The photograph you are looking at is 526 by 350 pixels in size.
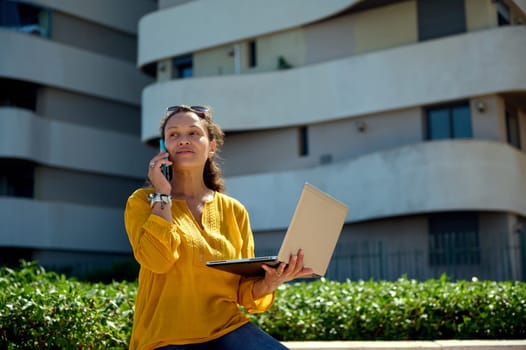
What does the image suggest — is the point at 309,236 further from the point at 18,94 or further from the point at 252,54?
the point at 18,94

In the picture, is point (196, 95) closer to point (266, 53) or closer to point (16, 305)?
point (266, 53)

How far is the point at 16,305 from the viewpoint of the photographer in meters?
5.93

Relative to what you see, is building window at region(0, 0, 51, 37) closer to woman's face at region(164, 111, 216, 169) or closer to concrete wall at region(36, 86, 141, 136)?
concrete wall at region(36, 86, 141, 136)

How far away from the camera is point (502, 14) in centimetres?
2086

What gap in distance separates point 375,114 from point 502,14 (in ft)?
14.4

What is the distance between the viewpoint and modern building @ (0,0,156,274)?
26922mm

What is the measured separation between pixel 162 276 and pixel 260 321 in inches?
159

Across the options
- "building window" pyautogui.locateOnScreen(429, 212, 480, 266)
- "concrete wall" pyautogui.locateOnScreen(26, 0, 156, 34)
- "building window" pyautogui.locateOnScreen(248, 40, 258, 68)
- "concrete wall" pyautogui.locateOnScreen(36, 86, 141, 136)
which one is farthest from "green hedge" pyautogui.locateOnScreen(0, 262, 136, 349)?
"concrete wall" pyautogui.locateOnScreen(26, 0, 156, 34)

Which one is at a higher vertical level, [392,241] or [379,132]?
[379,132]

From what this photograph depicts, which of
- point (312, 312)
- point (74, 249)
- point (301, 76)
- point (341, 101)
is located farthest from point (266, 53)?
point (312, 312)

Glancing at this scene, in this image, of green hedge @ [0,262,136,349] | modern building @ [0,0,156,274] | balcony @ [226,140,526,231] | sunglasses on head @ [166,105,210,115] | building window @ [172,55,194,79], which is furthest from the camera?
building window @ [172,55,194,79]

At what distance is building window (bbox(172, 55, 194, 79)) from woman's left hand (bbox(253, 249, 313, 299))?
24002 mm

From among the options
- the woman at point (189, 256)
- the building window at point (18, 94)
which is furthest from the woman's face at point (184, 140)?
the building window at point (18, 94)

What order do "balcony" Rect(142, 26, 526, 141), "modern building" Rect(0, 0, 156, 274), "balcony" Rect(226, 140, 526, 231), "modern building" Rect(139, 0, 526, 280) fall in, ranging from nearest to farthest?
"balcony" Rect(226, 140, 526, 231) < "modern building" Rect(139, 0, 526, 280) < "balcony" Rect(142, 26, 526, 141) < "modern building" Rect(0, 0, 156, 274)
